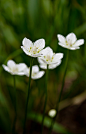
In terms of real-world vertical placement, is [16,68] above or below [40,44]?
below

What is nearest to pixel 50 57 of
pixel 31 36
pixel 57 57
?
pixel 57 57

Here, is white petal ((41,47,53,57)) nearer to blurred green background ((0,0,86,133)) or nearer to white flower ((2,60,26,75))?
white flower ((2,60,26,75))

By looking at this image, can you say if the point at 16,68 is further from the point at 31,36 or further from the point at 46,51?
the point at 31,36

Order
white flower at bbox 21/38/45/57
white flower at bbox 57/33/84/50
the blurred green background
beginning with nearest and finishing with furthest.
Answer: white flower at bbox 21/38/45/57, white flower at bbox 57/33/84/50, the blurred green background

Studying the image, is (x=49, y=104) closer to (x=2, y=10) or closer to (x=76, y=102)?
(x=76, y=102)

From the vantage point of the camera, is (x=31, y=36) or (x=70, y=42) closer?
(x=70, y=42)

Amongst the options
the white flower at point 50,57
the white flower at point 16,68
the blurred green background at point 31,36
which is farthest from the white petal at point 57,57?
the blurred green background at point 31,36

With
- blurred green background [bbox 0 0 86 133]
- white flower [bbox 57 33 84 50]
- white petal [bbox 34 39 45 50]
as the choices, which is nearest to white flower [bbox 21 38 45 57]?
white petal [bbox 34 39 45 50]

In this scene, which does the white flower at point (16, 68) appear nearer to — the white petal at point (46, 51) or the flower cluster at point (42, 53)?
the flower cluster at point (42, 53)

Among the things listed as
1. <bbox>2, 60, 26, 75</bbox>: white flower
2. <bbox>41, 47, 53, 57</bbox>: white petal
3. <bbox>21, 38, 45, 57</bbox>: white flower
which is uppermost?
<bbox>21, 38, 45, 57</bbox>: white flower

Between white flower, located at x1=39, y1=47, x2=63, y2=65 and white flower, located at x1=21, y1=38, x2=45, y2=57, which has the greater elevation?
white flower, located at x1=21, y1=38, x2=45, y2=57

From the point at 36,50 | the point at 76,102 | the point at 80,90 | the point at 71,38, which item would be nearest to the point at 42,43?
the point at 36,50
